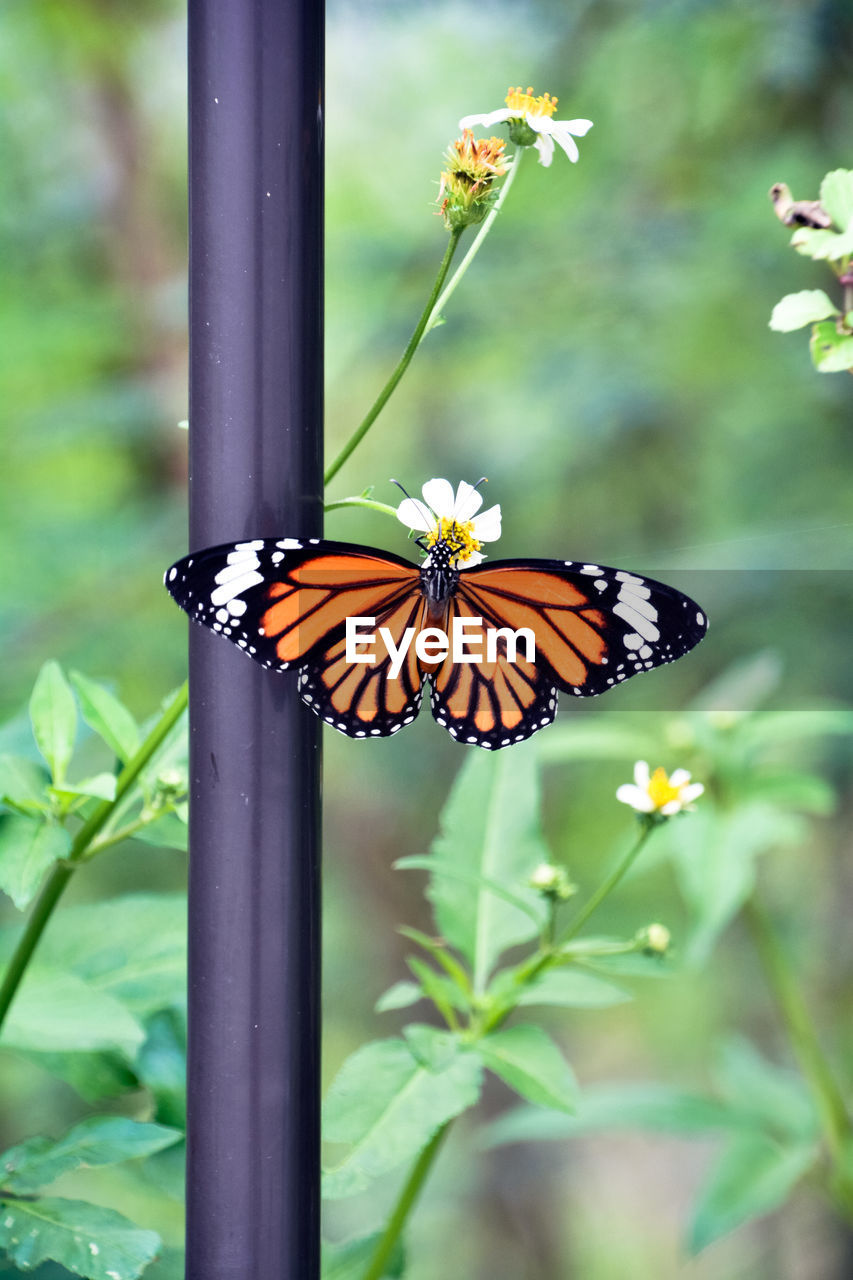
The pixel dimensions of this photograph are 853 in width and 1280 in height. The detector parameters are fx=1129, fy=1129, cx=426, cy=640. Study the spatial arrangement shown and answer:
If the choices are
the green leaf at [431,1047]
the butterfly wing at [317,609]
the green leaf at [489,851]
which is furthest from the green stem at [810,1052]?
the butterfly wing at [317,609]

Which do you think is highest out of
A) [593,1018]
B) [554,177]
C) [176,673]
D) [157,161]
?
[157,161]

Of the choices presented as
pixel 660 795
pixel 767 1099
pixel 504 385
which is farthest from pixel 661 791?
pixel 504 385

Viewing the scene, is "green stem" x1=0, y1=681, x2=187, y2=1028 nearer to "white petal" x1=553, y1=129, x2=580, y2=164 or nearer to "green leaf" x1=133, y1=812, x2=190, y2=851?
"green leaf" x1=133, y1=812, x2=190, y2=851

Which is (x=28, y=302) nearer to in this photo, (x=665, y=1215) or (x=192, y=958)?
(x=192, y=958)

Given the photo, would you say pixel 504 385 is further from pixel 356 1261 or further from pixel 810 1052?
pixel 356 1261

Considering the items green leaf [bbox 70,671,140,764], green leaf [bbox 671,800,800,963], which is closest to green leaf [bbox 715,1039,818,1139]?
green leaf [bbox 671,800,800,963]

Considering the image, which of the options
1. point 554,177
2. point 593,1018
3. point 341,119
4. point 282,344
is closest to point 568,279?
point 554,177
